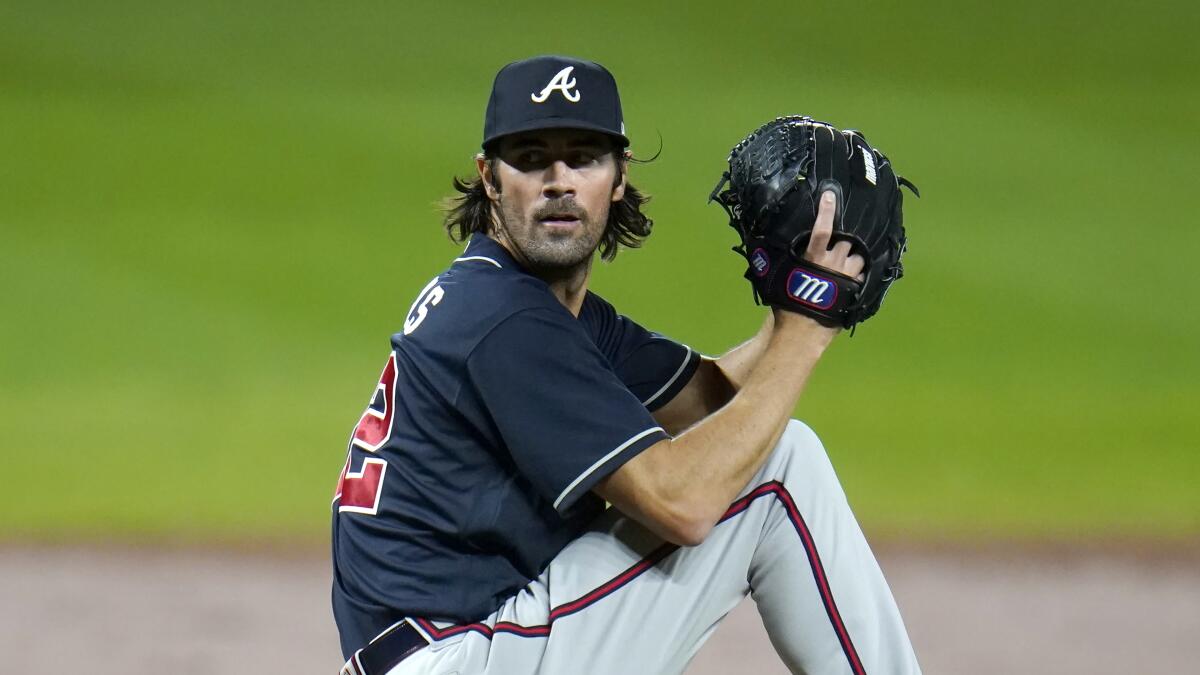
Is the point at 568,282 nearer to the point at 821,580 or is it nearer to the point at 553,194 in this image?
the point at 553,194

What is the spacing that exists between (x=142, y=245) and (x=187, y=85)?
1.13m

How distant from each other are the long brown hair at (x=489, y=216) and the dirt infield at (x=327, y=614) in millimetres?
1161

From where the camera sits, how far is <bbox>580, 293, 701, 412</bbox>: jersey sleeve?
9.49ft

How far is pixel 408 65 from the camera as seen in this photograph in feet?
22.2

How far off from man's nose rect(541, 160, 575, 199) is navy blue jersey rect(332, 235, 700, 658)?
0.14m

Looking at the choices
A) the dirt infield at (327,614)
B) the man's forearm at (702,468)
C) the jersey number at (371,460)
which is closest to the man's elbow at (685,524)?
the man's forearm at (702,468)

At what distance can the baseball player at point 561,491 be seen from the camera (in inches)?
88.2

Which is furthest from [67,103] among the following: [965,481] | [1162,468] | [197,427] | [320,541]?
[1162,468]

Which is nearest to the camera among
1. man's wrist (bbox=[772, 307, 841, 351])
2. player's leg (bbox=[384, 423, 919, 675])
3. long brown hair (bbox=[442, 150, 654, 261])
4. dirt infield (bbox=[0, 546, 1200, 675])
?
player's leg (bbox=[384, 423, 919, 675])

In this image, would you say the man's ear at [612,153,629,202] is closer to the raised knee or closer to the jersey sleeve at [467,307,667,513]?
the jersey sleeve at [467,307,667,513]

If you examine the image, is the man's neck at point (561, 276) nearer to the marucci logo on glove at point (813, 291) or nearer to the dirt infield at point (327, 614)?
the marucci logo on glove at point (813, 291)

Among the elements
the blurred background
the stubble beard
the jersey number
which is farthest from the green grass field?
the stubble beard

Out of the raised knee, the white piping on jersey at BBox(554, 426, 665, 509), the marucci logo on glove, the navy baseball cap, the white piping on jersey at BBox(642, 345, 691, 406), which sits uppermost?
the navy baseball cap

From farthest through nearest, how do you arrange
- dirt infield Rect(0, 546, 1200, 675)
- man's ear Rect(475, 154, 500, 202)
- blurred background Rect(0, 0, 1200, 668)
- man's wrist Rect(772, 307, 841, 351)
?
blurred background Rect(0, 0, 1200, 668) < dirt infield Rect(0, 546, 1200, 675) < man's ear Rect(475, 154, 500, 202) < man's wrist Rect(772, 307, 841, 351)
